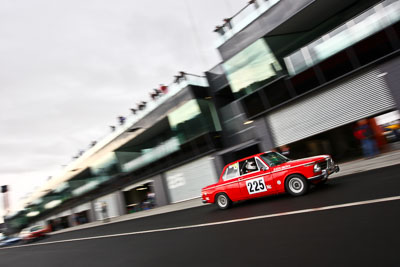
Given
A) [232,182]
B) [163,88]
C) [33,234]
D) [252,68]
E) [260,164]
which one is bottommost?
[232,182]

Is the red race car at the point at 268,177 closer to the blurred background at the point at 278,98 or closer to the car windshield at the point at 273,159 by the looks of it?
the car windshield at the point at 273,159

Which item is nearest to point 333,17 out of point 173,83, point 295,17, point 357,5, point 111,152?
point 357,5

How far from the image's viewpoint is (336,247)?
356 cm

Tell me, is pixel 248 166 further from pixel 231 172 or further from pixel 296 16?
pixel 296 16

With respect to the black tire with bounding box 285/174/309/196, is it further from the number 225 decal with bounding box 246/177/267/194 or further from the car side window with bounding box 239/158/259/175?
the car side window with bounding box 239/158/259/175

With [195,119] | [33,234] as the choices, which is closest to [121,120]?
[195,119]

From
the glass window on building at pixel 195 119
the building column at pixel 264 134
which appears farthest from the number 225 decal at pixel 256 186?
the glass window on building at pixel 195 119

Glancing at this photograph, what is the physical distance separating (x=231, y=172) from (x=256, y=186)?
3.76ft

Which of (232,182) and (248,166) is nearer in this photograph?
(248,166)

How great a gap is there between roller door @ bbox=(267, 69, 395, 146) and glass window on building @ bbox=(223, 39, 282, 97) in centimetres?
215

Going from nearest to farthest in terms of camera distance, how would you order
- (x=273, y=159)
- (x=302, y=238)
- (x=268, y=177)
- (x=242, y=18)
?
(x=302, y=238) < (x=268, y=177) < (x=273, y=159) < (x=242, y=18)

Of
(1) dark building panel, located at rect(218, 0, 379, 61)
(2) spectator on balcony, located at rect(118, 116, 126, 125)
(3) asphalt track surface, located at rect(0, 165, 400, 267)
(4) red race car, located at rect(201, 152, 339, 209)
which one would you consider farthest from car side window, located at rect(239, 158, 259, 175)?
(2) spectator on balcony, located at rect(118, 116, 126, 125)

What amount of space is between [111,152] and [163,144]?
9.91 meters

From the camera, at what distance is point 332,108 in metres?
13.4
